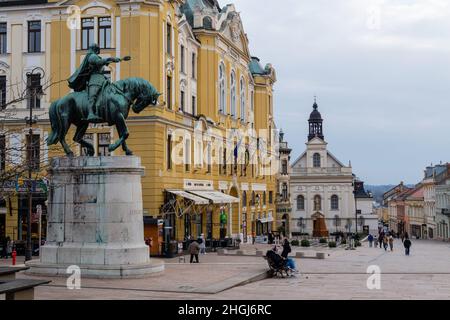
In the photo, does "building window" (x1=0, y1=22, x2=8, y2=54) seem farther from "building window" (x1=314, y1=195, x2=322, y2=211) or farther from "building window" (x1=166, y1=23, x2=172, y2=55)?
"building window" (x1=314, y1=195, x2=322, y2=211)

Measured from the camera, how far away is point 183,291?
19312mm

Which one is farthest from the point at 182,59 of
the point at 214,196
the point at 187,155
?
the point at 214,196

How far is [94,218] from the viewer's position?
23.0m

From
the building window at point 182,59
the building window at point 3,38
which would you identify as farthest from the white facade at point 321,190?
the building window at point 3,38

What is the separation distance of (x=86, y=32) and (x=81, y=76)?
1835 centimetres

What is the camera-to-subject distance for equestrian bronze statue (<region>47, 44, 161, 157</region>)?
2381 centimetres

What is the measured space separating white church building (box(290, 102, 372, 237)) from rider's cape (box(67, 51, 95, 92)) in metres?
81.9

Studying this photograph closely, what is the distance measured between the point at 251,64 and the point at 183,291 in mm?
51811

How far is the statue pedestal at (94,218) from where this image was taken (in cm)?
2278

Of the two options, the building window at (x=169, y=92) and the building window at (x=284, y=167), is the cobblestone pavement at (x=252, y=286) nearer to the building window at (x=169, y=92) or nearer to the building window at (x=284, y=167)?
the building window at (x=169, y=92)

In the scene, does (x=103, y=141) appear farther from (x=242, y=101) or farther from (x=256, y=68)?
(x=256, y=68)
